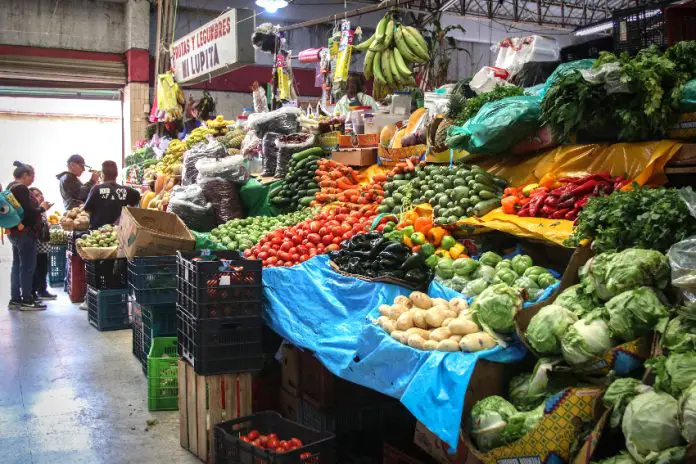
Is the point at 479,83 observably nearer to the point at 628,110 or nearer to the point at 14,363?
the point at 628,110

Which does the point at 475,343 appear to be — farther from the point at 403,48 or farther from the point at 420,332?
the point at 403,48

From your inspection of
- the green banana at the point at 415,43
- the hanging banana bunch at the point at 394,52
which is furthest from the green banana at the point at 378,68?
the green banana at the point at 415,43

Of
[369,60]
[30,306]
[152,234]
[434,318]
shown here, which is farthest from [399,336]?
[30,306]

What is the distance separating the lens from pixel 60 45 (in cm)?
1535

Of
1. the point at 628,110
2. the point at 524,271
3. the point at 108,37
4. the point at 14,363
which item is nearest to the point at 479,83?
the point at 628,110

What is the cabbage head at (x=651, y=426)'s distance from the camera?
7.79 feet

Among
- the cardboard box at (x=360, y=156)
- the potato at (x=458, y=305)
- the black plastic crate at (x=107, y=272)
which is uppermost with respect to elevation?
the cardboard box at (x=360, y=156)

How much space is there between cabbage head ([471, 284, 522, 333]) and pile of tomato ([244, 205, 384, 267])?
6.50ft

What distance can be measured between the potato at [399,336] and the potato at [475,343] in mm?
320

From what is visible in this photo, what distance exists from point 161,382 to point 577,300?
334 centimetres

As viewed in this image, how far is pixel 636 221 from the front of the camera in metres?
3.30

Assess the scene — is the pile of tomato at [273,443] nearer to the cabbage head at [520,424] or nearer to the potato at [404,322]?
the potato at [404,322]

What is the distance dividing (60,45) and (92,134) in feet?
20.8

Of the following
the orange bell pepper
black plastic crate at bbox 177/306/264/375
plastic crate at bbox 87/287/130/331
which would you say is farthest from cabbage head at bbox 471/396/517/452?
plastic crate at bbox 87/287/130/331
